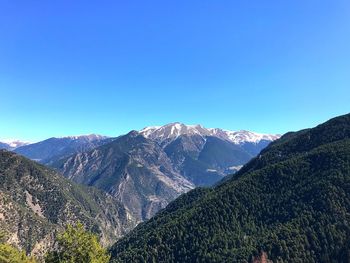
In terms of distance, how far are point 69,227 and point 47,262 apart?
28.5ft

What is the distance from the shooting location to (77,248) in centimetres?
8150

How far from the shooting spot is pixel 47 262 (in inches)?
3285

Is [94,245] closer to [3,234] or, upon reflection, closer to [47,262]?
[47,262]

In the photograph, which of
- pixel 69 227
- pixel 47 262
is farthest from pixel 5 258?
pixel 69 227

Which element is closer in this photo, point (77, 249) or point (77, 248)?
point (77, 249)

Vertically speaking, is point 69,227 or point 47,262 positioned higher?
point 69,227

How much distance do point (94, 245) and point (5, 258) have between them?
75.5 feet

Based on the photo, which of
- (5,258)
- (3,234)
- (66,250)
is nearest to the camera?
(66,250)

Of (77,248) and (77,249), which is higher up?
(77,248)

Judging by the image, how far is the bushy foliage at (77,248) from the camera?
81062mm

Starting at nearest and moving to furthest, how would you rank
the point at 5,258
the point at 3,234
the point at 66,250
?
the point at 66,250
the point at 5,258
the point at 3,234

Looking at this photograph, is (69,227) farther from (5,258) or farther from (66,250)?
(5,258)

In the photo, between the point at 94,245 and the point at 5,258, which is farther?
the point at 5,258

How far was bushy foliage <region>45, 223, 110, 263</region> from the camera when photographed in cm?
8106
